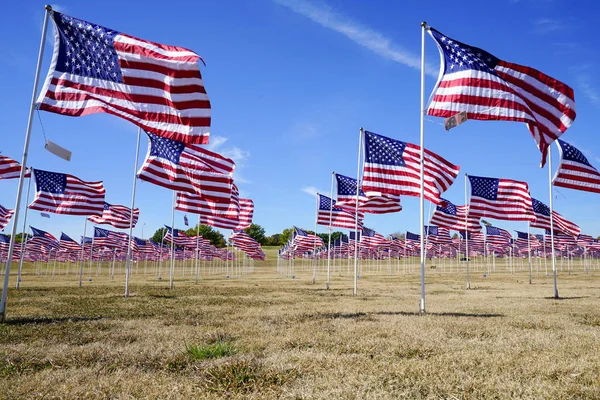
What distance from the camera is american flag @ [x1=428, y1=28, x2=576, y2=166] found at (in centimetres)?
1313

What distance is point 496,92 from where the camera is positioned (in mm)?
13117

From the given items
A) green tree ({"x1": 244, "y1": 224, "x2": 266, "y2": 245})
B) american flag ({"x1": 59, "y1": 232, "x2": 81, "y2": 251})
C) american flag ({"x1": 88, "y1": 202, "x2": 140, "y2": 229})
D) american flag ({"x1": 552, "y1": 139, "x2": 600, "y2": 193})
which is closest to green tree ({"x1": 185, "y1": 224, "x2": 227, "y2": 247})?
green tree ({"x1": 244, "y1": 224, "x2": 266, "y2": 245})

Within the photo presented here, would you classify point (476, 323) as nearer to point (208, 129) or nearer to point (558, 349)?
point (558, 349)

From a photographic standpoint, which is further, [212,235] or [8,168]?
[212,235]

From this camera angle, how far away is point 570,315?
13789mm

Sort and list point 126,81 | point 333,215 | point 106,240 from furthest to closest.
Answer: point 106,240, point 333,215, point 126,81

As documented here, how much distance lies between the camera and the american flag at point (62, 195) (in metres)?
27.7

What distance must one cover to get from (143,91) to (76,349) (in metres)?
7.15

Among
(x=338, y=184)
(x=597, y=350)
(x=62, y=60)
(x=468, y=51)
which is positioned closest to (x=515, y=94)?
(x=468, y=51)

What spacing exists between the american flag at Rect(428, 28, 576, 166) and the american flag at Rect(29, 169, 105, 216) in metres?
22.8

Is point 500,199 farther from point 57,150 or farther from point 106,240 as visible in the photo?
point 106,240

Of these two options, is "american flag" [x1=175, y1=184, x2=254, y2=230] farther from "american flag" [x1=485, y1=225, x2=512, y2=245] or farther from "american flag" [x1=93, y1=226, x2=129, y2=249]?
"american flag" [x1=485, y1=225, x2=512, y2=245]

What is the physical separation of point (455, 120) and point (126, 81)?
8850 millimetres

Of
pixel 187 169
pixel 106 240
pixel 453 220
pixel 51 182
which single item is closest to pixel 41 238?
pixel 106 240
